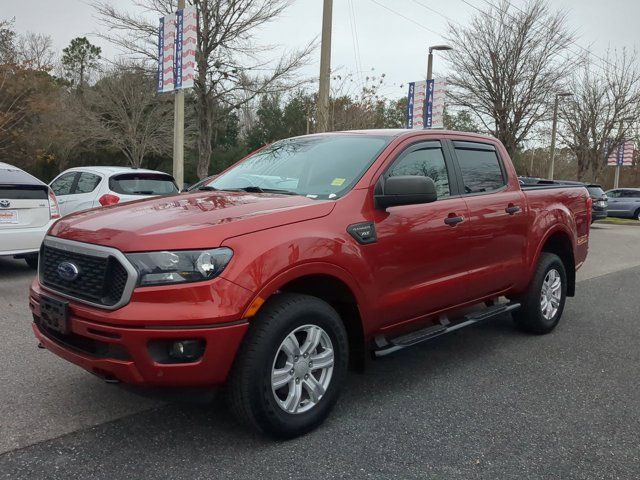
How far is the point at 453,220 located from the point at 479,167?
35.0 inches

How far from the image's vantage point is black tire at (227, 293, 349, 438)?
9.59 feet

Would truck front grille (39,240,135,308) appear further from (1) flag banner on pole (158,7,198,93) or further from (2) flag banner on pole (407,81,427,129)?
(2) flag banner on pole (407,81,427,129)

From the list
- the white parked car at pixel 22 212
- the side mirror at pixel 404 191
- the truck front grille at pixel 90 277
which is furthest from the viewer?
the white parked car at pixel 22 212

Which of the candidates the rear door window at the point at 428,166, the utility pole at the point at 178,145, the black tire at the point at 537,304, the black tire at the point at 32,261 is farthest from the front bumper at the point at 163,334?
the utility pole at the point at 178,145

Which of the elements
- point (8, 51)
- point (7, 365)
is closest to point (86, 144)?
point (8, 51)

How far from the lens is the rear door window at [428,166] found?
4035 mm

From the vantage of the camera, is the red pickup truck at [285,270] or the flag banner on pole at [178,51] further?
the flag banner on pole at [178,51]

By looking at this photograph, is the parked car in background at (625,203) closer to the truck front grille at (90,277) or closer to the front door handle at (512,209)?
the front door handle at (512,209)

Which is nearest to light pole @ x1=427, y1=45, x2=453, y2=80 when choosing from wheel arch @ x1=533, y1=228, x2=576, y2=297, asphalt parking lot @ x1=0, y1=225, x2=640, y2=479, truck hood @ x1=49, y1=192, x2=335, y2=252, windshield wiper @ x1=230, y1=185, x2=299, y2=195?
wheel arch @ x1=533, y1=228, x2=576, y2=297

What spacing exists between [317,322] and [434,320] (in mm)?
1431

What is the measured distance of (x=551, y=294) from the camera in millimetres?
5523

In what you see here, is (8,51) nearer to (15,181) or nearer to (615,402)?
(15,181)

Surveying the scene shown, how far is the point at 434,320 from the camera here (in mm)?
4332

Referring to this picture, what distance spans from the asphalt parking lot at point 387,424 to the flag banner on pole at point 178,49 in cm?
835
